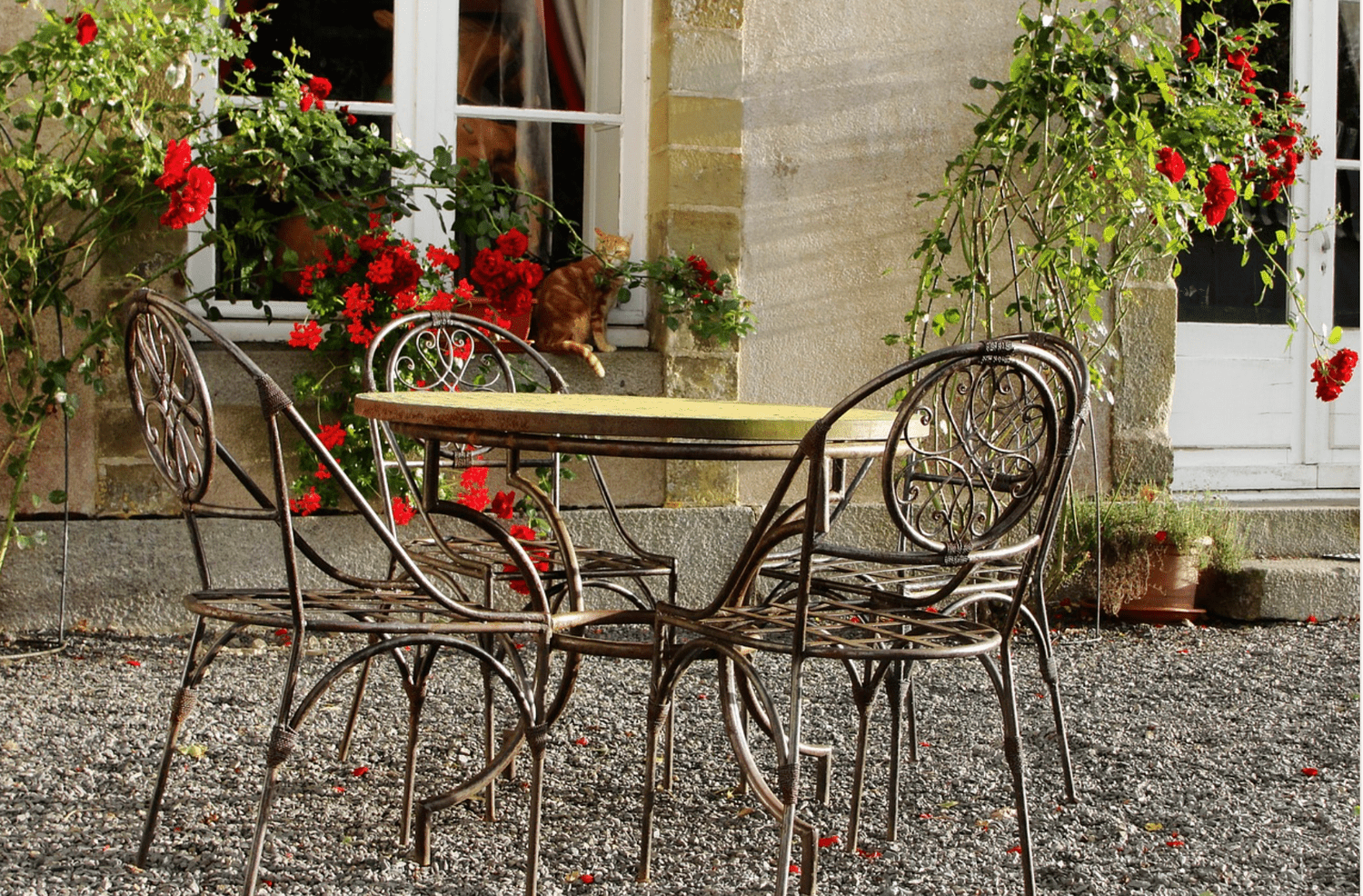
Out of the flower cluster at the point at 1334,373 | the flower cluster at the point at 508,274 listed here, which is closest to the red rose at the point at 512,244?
the flower cluster at the point at 508,274

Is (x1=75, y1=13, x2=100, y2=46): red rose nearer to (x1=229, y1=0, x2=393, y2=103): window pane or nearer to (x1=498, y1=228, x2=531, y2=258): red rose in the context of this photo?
(x1=229, y1=0, x2=393, y2=103): window pane

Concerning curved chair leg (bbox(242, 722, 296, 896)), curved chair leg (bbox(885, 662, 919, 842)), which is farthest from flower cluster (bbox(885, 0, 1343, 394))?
curved chair leg (bbox(242, 722, 296, 896))

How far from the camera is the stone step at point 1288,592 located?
182 inches

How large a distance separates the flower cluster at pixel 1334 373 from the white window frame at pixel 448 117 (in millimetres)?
2190

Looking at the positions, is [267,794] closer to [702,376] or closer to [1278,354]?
[702,376]

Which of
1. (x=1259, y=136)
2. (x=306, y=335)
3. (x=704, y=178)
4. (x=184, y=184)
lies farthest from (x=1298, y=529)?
(x=184, y=184)

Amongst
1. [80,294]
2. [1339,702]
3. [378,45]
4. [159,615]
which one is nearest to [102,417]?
Result: [80,294]

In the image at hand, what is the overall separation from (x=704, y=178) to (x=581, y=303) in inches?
22.2

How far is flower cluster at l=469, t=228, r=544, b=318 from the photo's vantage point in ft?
13.0

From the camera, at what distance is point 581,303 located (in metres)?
4.15

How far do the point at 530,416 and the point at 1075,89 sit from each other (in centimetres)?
302

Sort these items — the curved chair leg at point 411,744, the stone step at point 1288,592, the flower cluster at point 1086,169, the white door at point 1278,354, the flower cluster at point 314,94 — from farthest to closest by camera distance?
the white door at point 1278,354, the stone step at point 1288,592, the flower cluster at point 1086,169, the flower cluster at point 314,94, the curved chair leg at point 411,744

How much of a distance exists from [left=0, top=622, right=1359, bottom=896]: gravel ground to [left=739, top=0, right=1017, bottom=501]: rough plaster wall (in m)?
1.18

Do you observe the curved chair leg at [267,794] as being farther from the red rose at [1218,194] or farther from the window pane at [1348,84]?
the window pane at [1348,84]
